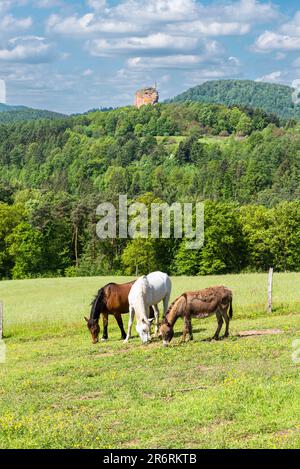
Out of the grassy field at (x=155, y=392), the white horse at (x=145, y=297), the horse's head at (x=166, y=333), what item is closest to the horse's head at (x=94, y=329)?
the grassy field at (x=155, y=392)

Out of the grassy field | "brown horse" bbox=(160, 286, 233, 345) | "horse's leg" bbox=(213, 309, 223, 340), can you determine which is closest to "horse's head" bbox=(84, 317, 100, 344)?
the grassy field

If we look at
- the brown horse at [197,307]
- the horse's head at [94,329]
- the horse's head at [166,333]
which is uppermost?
the brown horse at [197,307]

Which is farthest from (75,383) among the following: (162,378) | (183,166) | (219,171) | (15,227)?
(183,166)

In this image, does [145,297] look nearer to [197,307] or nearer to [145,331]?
[145,331]

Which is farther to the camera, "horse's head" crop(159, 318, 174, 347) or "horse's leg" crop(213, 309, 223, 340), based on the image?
"horse's leg" crop(213, 309, 223, 340)

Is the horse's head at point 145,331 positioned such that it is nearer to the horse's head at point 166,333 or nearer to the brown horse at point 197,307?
the brown horse at point 197,307

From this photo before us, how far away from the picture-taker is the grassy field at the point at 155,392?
9414mm

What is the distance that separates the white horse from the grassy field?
63cm

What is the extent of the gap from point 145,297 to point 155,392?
744 cm

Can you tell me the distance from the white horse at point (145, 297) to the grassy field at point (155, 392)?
63 centimetres

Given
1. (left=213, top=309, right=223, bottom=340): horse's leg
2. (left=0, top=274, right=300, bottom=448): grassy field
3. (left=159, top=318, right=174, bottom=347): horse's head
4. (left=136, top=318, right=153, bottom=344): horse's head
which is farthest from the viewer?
(left=136, top=318, right=153, bottom=344): horse's head

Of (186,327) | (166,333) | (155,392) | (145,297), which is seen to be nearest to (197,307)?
(186,327)

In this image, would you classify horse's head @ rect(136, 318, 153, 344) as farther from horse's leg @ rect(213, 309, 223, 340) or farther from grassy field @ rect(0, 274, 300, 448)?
horse's leg @ rect(213, 309, 223, 340)

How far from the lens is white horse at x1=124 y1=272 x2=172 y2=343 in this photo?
18312 millimetres
